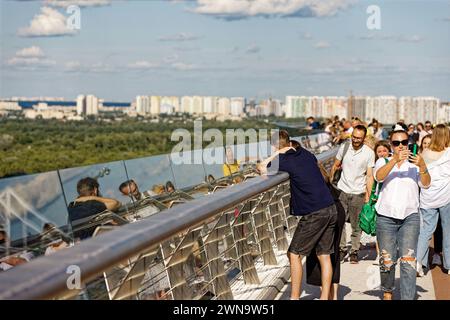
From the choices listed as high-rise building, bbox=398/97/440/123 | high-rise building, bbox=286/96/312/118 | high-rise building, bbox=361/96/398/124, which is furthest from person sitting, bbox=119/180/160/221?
high-rise building, bbox=361/96/398/124

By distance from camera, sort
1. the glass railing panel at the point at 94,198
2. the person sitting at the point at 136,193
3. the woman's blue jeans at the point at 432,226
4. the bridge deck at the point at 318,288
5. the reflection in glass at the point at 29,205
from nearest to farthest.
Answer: the glass railing panel at the point at 94,198
the reflection in glass at the point at 29,205
the bridge deck at the point at 318,288
the person sitting at the point at 136,193
the woman's blue jeans at the point at 432,226

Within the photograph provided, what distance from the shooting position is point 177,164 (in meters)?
11.5

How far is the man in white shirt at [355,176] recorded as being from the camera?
1095 cm

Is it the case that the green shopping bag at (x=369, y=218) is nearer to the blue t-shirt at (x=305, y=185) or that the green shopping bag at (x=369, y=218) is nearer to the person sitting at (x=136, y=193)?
the blue t-shirt at (x=305, y=185)

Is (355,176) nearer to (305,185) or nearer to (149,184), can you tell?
(149,184)

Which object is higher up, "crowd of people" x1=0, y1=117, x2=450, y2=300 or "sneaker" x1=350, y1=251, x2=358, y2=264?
"crowd of people" x1=0, y1=117, x2=450, y2=300

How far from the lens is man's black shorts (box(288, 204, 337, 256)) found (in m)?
7.62

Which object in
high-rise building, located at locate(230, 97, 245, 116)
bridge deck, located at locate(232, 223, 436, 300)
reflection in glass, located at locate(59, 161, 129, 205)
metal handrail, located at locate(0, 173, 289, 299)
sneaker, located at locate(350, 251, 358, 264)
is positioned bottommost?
high-rise building, located at locate(230, 97, 245, 116)

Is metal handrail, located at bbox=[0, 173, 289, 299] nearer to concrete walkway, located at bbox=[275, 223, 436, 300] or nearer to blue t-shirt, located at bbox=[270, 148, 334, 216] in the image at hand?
blue t-shirt, located at bbox=[270, 148, 334, 216]

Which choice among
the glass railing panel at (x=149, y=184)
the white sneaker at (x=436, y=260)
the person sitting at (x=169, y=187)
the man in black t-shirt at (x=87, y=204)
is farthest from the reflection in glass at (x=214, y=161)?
the man in black t-shirt at (x=87, y=204)

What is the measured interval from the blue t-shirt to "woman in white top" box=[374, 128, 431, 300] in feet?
1.92

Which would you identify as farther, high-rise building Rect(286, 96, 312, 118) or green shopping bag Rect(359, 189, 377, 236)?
high-rise building Rect(286, 96, 312, 118)

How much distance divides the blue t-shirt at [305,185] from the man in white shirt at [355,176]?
3.22 m

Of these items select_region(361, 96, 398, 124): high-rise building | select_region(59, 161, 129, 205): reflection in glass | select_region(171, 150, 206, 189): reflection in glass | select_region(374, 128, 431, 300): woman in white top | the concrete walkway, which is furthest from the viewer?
select_region(361, 96, 398, 124): high-rise building
